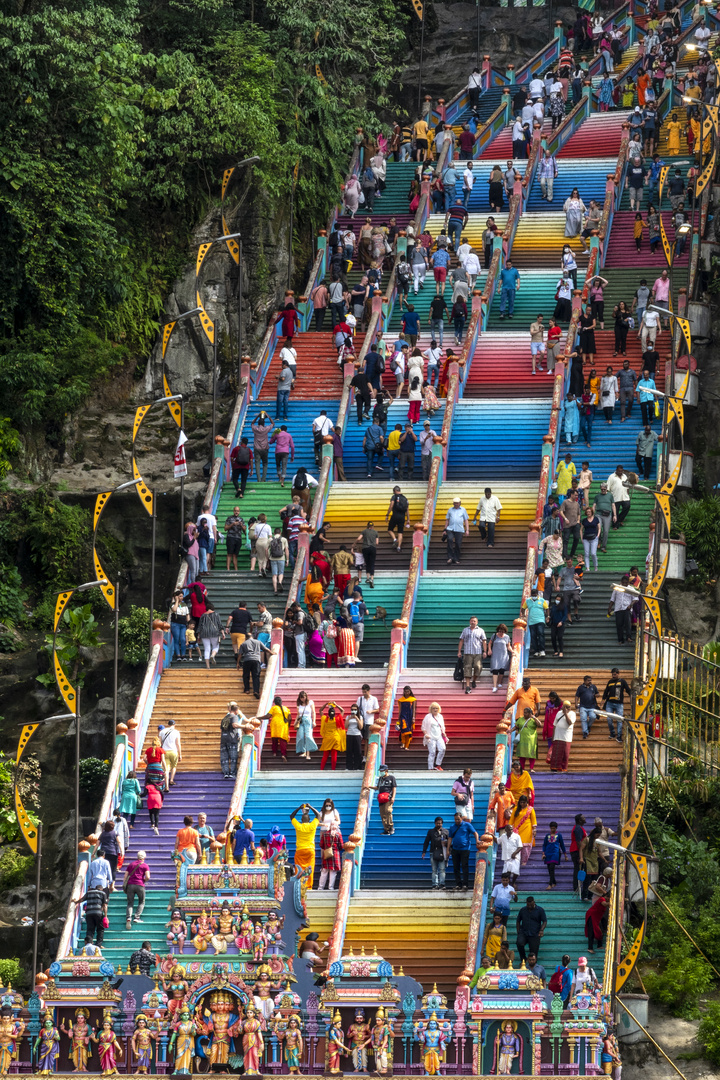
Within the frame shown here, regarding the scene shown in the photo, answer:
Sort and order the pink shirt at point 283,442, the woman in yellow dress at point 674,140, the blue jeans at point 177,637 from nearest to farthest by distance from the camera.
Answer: the blue jeans at point 177,637 < the pink shirt at point 283,442 < the woman in yellow dress at point 674,140

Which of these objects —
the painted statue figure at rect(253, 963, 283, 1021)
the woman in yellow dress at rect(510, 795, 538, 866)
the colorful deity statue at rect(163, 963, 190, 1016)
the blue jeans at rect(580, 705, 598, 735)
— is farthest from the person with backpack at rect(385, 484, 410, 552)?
the colorful deity statue at rect(163, 963, 190, 1016)

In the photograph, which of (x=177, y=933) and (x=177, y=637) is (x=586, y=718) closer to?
(x=177, y=637)

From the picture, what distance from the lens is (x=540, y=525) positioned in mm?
45688

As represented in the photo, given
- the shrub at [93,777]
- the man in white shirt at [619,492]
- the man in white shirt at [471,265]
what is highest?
the man in white shirt at [471,265]

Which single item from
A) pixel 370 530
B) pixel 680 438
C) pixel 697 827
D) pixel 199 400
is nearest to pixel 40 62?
pixel 199 400

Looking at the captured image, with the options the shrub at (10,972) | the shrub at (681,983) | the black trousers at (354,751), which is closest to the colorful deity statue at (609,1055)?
the shrub at (681,983)

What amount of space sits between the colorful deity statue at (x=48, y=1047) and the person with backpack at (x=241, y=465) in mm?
16739

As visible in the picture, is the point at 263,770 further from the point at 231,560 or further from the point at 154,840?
the point at 231,560

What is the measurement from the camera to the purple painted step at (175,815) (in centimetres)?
3984

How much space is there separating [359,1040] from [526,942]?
372 centimetres

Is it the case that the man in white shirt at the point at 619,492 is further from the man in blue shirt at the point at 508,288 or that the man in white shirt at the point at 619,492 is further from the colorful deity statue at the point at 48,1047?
the colorful deity statue at the point at 48,1047

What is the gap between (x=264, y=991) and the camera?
113 feet

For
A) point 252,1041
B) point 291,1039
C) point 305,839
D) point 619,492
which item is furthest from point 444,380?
point 252,1041

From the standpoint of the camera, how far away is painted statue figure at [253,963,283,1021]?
34438mm
